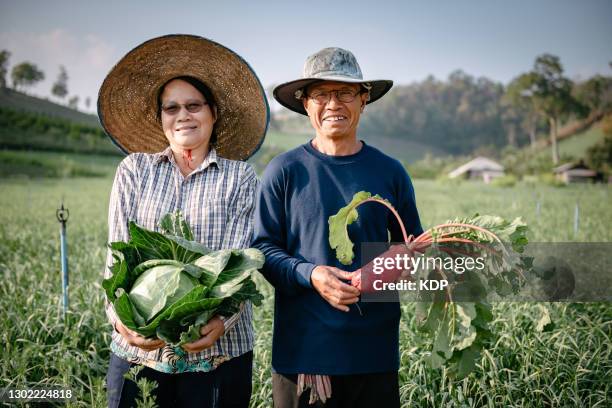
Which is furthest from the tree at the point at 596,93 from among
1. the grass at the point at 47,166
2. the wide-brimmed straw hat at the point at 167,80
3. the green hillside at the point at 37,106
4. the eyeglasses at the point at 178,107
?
the eyeglasses at the point at 178,107

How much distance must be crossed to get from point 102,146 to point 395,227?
35900 millimetres

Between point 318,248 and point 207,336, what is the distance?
0.54m

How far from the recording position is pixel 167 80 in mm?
2299

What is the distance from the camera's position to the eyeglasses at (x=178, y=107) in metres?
2.07

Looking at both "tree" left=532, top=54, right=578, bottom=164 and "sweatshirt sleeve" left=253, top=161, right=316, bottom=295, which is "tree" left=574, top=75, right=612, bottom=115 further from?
"sweatshirt sleeve" left=253, top=161, right=316, bottom=295

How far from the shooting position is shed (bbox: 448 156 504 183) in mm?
33225

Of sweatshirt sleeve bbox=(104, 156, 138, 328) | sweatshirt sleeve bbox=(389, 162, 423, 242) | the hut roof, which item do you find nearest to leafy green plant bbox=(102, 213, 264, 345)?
sweatshirt sleeve bbox=(104, 156, 138, 328)

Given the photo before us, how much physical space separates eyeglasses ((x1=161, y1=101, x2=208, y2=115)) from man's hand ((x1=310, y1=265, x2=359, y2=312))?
937mm

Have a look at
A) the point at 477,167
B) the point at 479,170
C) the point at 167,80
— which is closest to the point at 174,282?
the point at 167,80

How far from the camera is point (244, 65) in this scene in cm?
228

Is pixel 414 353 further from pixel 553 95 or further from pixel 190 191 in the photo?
pixel 553 95

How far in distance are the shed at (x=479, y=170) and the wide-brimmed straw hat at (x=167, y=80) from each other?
32415mm

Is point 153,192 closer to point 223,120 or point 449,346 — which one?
point 223,120

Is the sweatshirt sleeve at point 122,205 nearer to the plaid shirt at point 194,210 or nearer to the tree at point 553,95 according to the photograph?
the plaid shirt at point 194,210
